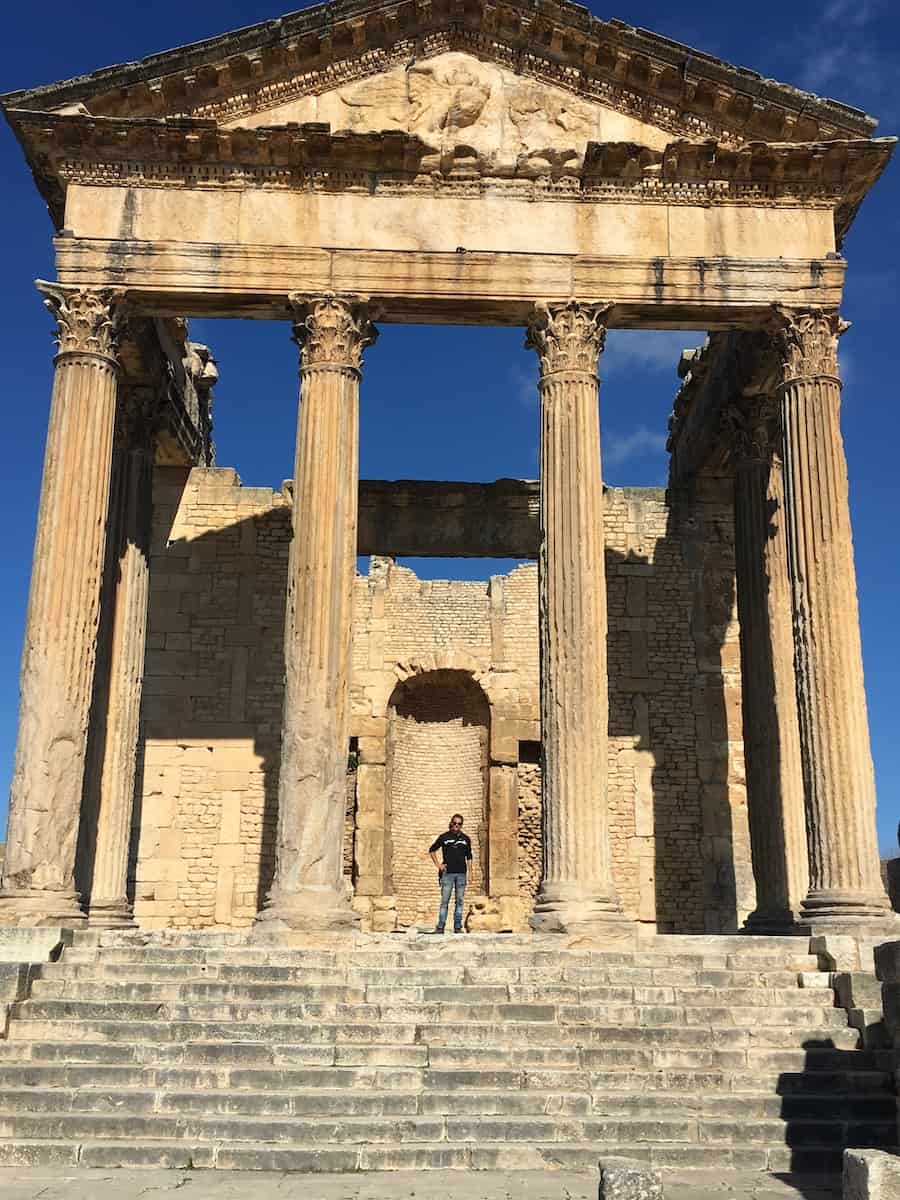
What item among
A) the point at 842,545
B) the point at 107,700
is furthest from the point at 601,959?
the point at 107,700

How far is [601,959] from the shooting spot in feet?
40.9

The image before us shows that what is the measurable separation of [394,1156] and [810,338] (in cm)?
1131

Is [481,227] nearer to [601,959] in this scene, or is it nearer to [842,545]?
[842,545]

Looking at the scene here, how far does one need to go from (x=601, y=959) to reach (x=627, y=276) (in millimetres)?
8669


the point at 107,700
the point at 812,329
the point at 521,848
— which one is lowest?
the point at 521,848

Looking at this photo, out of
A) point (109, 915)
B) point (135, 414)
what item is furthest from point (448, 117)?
point (109, 915)

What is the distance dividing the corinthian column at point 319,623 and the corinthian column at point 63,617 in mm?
2371

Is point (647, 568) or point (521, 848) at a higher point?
point (647, 568)

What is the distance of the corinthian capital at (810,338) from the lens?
1562cm

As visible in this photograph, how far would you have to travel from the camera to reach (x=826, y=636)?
48.0 feet

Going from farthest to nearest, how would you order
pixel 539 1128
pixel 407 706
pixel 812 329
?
pixel 407 706
pixel 812 329
pixel 539 1128

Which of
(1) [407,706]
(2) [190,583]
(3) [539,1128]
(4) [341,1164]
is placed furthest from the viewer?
(1) [407,706]

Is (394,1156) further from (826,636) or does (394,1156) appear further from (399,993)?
(826,636)

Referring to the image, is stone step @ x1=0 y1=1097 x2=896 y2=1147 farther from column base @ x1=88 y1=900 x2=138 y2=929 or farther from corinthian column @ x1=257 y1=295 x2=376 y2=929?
column base @ x1=88 y1=900 x2=138 y2=929
